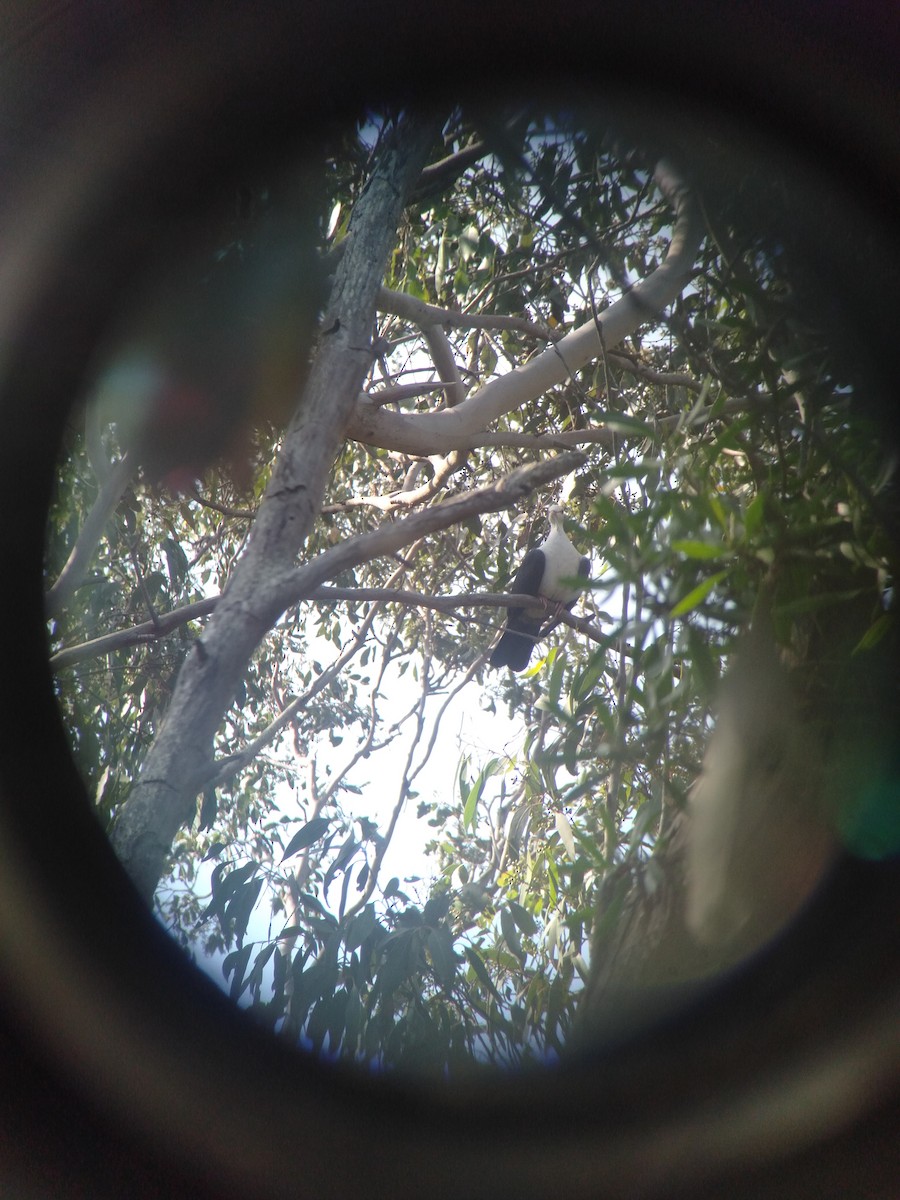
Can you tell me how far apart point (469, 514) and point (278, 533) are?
352mm

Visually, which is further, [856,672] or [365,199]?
[365,199]

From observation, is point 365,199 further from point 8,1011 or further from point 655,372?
point 8,1011

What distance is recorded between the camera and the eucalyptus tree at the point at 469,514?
34.4 inches

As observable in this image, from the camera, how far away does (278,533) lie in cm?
139

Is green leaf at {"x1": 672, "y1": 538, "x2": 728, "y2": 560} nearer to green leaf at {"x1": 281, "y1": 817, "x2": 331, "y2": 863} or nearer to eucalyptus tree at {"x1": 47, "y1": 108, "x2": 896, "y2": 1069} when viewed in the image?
eucalyptus tree at {"x1": 47, "y1": 108, "x2": 896, "y2": 1069}

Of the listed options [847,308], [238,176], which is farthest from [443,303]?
[847,308]

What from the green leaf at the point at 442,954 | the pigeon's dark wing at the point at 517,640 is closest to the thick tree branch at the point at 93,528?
the green leaf at the point at 442,954

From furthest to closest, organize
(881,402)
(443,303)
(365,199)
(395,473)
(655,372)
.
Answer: (395,473)
(443,303)
(655,372)
(365,199)
(881,402)

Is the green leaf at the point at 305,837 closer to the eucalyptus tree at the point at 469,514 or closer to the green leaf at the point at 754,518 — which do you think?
the eucalyptus tree at the point at 469,514

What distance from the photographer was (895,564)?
78 centimetres

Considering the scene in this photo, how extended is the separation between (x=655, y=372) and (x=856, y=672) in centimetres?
165

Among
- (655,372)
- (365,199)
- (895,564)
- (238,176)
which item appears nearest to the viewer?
(895,564)

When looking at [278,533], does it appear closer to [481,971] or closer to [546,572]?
[481,971]

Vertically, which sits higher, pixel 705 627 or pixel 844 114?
pixel 844 114
